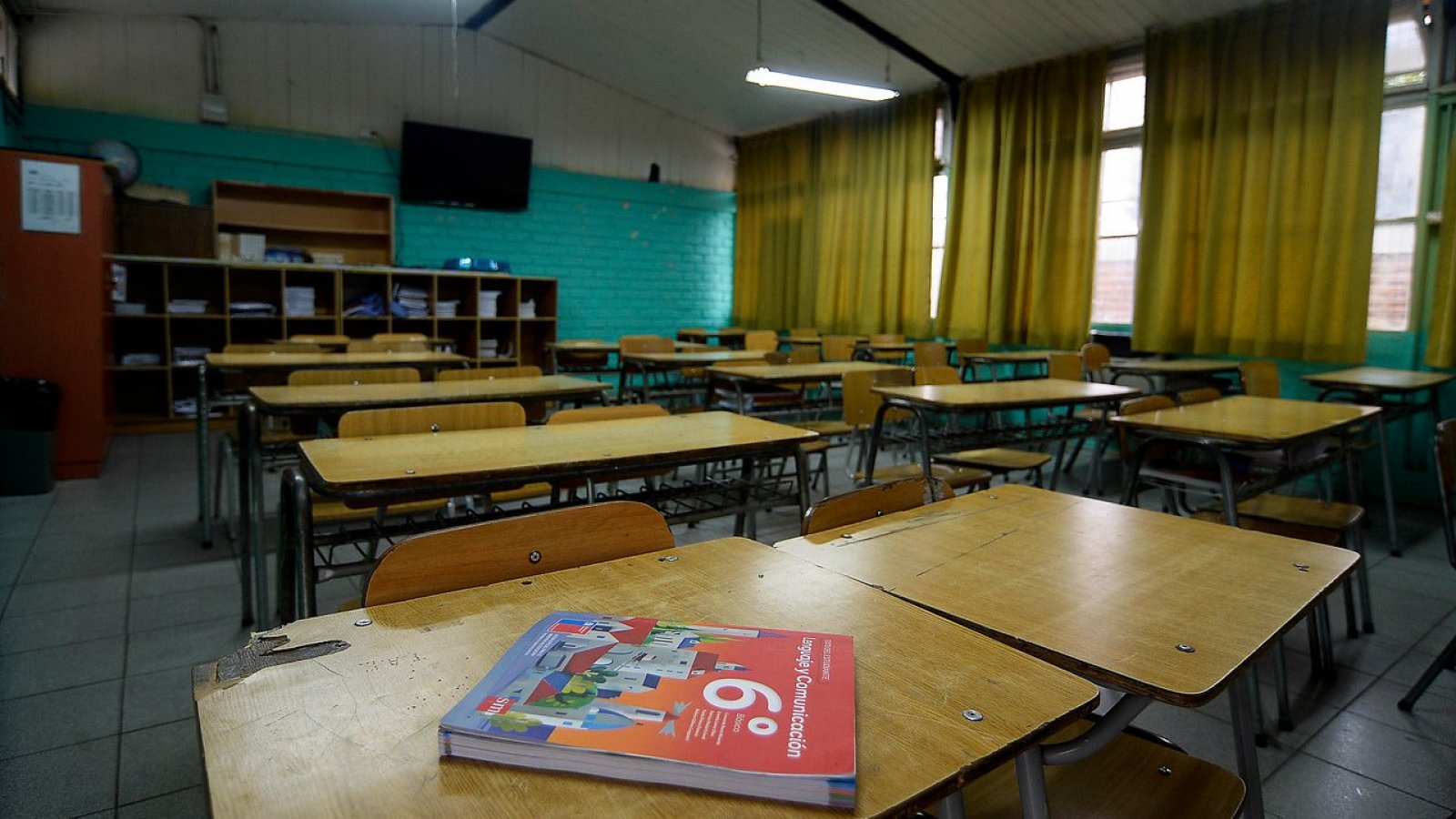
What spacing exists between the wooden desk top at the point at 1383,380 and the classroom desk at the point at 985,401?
106 cm

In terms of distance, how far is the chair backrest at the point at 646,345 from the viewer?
18.9 feet

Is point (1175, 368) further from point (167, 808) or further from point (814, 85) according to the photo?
point (167, 808)

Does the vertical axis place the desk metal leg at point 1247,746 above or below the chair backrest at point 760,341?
below

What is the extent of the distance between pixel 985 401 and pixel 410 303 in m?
6.11

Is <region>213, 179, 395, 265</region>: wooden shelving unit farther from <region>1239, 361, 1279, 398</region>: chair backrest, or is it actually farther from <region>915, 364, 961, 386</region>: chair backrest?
<region>1239, 361, 1279, 398</region>: chair backrest

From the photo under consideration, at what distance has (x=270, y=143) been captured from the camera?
23.7 feet

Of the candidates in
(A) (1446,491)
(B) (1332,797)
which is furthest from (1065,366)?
(B) (1332,797)

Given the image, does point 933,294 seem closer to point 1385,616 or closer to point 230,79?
point 1385,616

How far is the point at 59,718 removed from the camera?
2.02 meters

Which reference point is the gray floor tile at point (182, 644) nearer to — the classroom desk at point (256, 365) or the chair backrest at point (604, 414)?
the classroom desk at point (256, 365)

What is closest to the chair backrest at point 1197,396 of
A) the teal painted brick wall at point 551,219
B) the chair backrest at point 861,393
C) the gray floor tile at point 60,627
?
the chair backrest at point 861,393

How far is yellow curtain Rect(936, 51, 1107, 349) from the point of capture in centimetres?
644

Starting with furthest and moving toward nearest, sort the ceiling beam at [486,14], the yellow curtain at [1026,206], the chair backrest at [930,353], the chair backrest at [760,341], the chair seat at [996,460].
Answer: the ceiling beam at [486,14] → the chair backrest at [760,341] → the yellow curtain at [1026,206] → the chair backrest at [930,353] → the chair seat at [996,460]

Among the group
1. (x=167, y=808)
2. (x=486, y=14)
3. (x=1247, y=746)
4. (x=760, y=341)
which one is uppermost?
(x=486, y=14)
